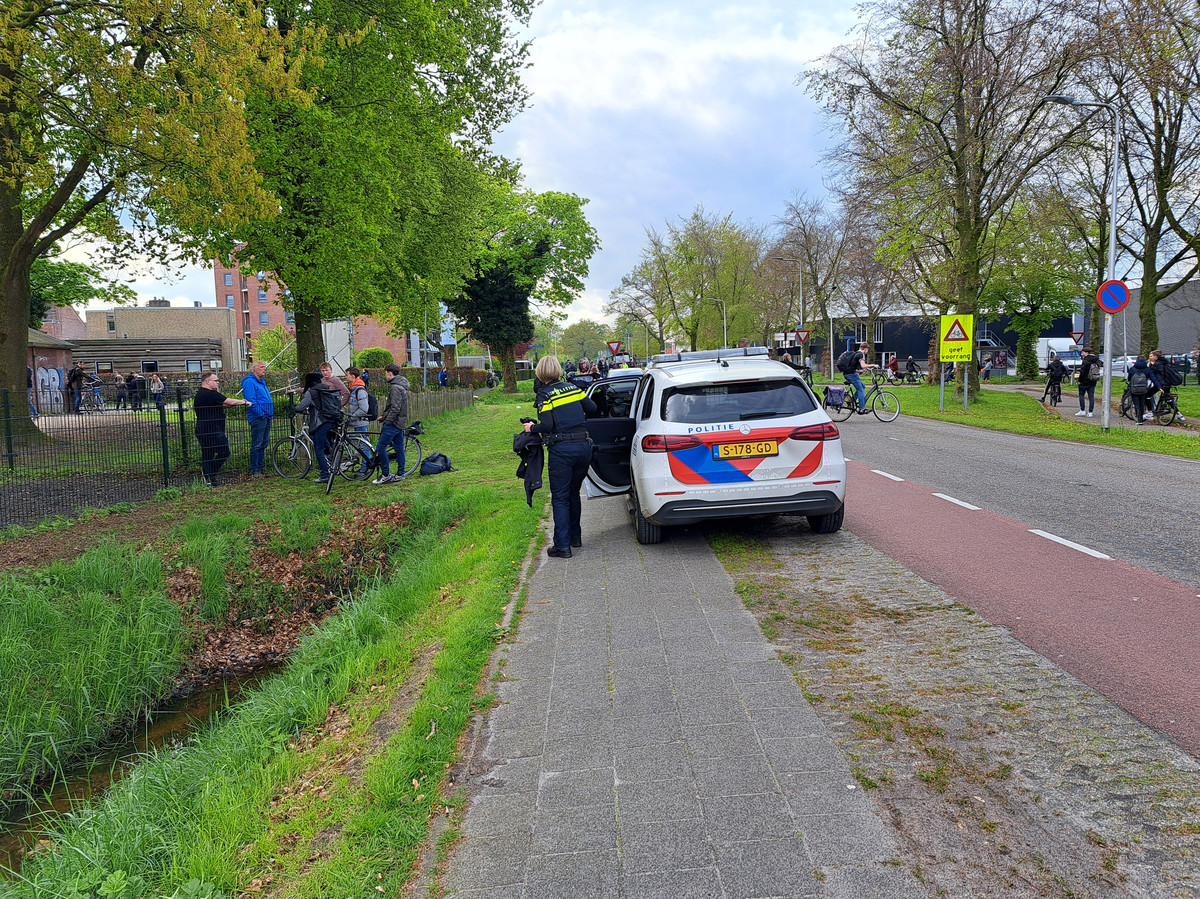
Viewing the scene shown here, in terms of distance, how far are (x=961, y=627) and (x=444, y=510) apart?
288 inches

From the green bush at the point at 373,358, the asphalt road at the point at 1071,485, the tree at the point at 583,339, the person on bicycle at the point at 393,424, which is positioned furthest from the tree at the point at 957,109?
the tree at the point at 583,339

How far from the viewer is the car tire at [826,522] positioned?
25.3 feet

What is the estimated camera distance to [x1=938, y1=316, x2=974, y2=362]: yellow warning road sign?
22.7 meters

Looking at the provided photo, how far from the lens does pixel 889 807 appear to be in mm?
3098

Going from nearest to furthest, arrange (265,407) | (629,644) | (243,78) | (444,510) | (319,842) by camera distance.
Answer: (319,842)
(629,644)
(444,510)
(243,78)
(265,407)

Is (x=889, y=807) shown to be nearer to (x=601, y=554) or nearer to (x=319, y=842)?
(x=319, y=842)

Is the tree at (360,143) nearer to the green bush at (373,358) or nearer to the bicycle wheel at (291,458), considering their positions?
the bicycle wheel at (291,458)

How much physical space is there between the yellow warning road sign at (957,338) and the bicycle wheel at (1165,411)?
467 centimetres

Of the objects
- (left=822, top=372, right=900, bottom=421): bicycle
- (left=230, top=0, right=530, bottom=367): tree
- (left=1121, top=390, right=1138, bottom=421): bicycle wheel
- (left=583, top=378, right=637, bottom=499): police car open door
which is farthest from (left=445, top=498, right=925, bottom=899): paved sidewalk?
(left=1121, top=390, right=1138, bottom=421): bicycle wheel

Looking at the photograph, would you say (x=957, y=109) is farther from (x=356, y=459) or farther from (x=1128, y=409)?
(x=356, y=459)

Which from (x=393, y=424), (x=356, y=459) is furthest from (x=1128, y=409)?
(x=356, y=459)

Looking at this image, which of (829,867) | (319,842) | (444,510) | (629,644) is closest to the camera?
(829,867)

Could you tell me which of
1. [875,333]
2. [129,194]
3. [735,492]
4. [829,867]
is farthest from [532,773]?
[875,333]

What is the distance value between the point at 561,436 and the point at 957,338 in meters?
18.8
